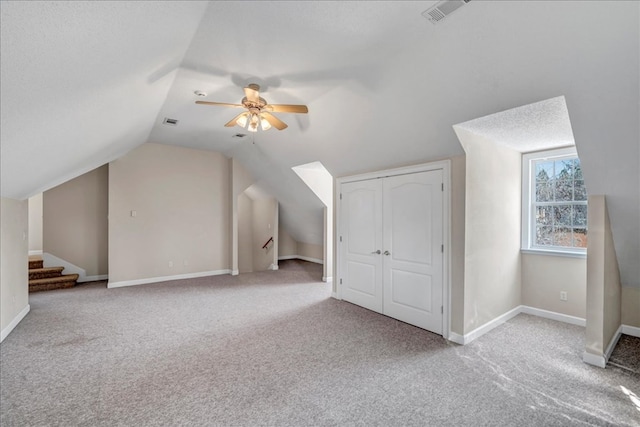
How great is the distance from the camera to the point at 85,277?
6.11 metres

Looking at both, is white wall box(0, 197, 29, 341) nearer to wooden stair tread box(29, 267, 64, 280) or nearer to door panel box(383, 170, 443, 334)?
wooden stair tread box(29, 267, 64, 280)

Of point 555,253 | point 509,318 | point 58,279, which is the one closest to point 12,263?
point 58,279

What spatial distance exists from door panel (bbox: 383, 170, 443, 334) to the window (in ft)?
5.57

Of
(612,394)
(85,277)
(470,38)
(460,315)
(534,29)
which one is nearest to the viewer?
(534,29)

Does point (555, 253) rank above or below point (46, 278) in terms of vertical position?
above

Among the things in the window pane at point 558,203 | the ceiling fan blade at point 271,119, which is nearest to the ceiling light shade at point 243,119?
the ceiling fan blade at point 271,119

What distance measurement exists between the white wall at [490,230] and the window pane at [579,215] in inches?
24.8

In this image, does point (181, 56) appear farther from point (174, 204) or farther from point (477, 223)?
point (174, 204)

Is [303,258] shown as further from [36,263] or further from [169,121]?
[36,263]

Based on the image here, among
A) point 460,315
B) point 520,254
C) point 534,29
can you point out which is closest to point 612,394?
point 460,315

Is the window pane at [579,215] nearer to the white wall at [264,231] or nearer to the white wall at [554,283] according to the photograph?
the white wall at [554,283]

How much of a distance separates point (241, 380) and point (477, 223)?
3.04 m

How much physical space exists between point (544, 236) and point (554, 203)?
0.49 meters

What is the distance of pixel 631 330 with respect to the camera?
3492 mm
